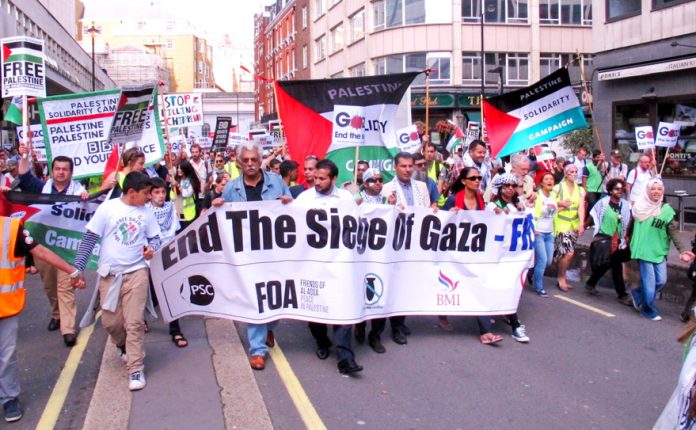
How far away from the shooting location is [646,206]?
7668mm

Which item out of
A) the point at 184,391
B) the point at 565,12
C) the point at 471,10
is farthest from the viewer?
the point at 565,12

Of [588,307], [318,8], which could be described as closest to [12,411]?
[588,307]

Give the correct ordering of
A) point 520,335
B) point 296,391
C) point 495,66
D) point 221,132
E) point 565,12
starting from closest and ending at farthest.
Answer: point 296,391, point 520,335, point 221,132, point 495,66, point 565,12

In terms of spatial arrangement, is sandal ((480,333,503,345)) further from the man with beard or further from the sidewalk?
the sidewalk

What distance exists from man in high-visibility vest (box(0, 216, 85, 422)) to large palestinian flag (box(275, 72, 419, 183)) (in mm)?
3782

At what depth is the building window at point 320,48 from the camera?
47.9 metres

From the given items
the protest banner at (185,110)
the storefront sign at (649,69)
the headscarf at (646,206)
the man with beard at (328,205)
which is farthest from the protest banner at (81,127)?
the storefront sign at (649,69)

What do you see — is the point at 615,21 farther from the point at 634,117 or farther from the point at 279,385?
the point at 279,385

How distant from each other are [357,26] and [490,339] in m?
36.6

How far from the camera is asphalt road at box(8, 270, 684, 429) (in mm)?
4750

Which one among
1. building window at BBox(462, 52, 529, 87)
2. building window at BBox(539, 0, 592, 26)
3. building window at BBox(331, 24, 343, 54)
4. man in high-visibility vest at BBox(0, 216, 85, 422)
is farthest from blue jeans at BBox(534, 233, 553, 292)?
building window at BBox(331, 24, 343, 54)

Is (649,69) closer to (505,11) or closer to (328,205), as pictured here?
(328,205)

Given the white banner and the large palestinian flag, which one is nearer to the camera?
the large palestinian flag

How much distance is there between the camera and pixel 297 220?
19.6ft
